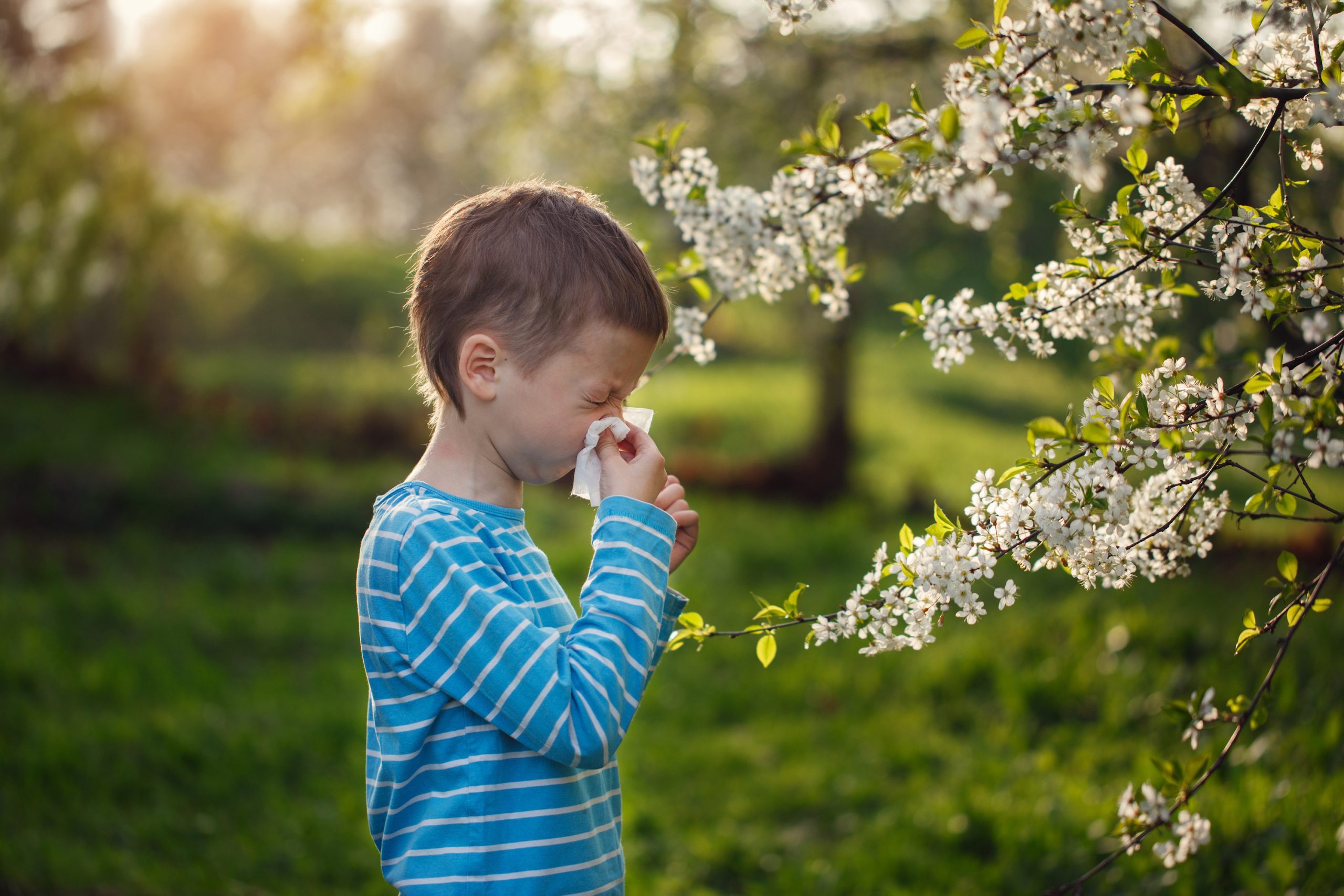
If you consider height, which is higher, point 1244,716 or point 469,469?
point 469,469

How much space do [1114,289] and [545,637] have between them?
1250mm

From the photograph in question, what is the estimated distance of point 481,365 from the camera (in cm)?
168

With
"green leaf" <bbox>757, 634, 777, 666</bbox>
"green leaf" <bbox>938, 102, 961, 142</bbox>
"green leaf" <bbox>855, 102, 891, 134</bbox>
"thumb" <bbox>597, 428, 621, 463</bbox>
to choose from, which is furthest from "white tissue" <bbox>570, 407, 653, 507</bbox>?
"green leaf" <bbox>938, 102, 961, 142</bbox>

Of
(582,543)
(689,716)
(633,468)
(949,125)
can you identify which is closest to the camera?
(949,125)

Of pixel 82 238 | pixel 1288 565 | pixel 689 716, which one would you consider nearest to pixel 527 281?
pixel 1288 565

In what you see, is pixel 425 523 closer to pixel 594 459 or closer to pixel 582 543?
pixel 594 459

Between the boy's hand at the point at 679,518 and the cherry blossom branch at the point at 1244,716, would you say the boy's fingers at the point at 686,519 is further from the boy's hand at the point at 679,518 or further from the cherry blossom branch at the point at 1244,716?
the cherry blossom branch at the point at 1244,716

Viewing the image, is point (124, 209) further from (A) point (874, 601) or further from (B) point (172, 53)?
(B) point (172, 53)

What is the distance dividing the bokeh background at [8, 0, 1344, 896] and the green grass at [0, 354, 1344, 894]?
0.02 m

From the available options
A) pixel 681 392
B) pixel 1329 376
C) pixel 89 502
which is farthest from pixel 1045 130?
pixel 681 392

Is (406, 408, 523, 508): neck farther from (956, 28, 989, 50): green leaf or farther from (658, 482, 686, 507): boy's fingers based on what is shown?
(956, 28, 989, 50): green leaf

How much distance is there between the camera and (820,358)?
9.69 m

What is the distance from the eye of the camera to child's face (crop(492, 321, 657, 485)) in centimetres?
167

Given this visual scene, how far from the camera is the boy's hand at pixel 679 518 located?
174 centimetres
